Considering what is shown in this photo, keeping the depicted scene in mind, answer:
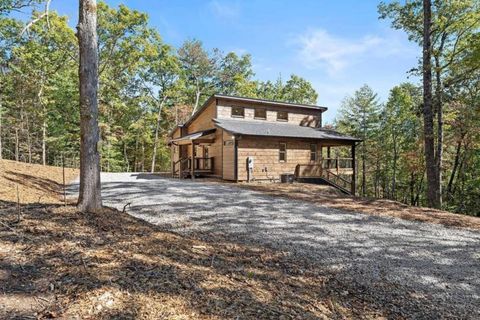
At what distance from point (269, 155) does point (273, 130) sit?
1.75 m

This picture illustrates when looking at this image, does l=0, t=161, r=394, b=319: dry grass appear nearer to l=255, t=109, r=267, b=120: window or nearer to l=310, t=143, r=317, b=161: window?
l=310, t=143, r=317, b=161: window

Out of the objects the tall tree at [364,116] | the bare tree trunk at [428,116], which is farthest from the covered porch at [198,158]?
the tall tree at [364,116]

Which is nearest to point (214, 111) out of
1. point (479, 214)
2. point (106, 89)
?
point (106, 89)

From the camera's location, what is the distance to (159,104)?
3219 centimetres

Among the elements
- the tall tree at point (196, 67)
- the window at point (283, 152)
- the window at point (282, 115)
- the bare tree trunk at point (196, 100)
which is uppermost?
the tall tree at point (196, 67)

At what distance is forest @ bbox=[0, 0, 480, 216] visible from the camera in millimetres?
21467

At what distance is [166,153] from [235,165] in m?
20.7

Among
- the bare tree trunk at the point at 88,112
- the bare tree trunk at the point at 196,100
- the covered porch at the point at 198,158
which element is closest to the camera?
the bare tree trunk at the point at 88,112

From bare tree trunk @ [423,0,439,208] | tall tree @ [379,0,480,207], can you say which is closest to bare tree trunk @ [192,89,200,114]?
tall tree @ [379,0,480,207]

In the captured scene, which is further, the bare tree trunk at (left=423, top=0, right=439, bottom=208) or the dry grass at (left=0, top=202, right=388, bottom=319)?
the bare tree trunk at (left=423, top=0, right=439, bottom=208)

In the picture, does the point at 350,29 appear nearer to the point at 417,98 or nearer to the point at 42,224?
the point at 42,224

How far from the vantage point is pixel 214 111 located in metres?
19.1

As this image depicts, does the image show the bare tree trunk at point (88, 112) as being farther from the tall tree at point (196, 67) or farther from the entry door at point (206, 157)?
the tall tree at point (196, 67)

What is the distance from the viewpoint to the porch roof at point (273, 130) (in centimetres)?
1653
